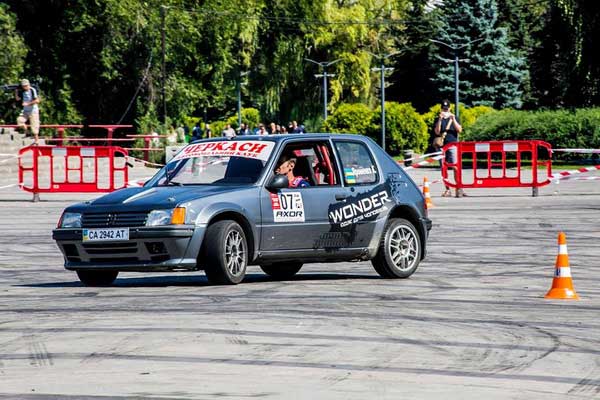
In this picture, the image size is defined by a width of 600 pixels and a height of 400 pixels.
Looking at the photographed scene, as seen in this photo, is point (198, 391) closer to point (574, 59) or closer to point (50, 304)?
point (50, 304)

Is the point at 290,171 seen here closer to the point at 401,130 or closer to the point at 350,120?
the point at 350,120

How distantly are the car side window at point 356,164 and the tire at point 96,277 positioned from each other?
8.35 feet

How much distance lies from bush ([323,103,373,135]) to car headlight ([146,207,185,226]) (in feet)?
206

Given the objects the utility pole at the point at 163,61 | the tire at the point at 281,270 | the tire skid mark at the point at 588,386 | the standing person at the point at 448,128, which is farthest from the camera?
the utility pole at the point at 163,61

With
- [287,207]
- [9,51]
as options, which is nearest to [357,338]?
[287,207]

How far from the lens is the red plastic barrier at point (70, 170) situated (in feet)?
107

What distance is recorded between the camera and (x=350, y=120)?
77.7 m

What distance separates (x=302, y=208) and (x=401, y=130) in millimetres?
63988

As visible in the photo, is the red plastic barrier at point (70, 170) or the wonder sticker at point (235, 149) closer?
the wonder sticker at point (235, 149)

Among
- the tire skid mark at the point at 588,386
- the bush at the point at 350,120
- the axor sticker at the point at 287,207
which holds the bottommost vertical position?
the tire skid mark at the point at 588,386

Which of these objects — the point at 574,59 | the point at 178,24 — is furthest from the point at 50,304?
the point at 178,24

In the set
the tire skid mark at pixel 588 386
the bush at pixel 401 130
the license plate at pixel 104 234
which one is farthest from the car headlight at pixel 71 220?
the bush at pixel 401 130

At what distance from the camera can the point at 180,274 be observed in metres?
16.2

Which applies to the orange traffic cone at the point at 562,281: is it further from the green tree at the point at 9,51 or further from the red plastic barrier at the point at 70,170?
the green tree at the point at 9,51
